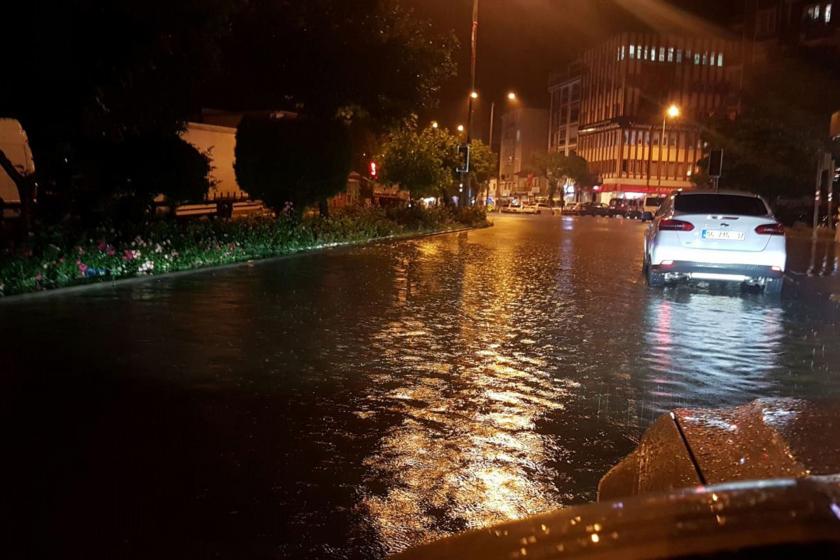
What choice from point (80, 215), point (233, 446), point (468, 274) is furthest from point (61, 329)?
point (468, 274)

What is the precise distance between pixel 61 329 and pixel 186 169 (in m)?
7.96

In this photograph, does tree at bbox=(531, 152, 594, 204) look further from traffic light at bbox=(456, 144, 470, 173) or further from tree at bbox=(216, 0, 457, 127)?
tree at bbox=(216, 0, 457, 127)

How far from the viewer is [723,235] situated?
1297cm

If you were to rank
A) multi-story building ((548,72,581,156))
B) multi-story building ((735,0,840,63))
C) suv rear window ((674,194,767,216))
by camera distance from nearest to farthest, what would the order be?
suv rear window ((674,194,767,216)) → multi-story building ((735,0,840,63)) → multi-story building ((548,72,581,156))

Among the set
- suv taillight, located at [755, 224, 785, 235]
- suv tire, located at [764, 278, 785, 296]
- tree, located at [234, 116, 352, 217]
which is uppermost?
tree, located at [234, 116, 352, 217]

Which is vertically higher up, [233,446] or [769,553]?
[769,553]

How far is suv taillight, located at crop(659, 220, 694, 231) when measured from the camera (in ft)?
43.1

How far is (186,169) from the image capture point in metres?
17.3

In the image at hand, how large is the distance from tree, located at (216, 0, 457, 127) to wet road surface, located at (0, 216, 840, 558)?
11.9m

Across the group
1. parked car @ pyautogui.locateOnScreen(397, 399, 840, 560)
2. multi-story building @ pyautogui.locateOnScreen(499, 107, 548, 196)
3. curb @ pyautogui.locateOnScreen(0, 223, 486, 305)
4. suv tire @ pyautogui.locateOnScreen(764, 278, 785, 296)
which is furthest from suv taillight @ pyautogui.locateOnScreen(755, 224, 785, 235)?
multi-story building @ pyautogui.locateOnScreen(499, 107, 548, 196)

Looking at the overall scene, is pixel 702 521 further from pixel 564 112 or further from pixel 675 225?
pixel 564 112

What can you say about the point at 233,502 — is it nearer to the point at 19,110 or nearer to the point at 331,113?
the point at 19,110

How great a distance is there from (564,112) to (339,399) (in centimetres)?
11909

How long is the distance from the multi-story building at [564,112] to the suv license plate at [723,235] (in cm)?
10384
